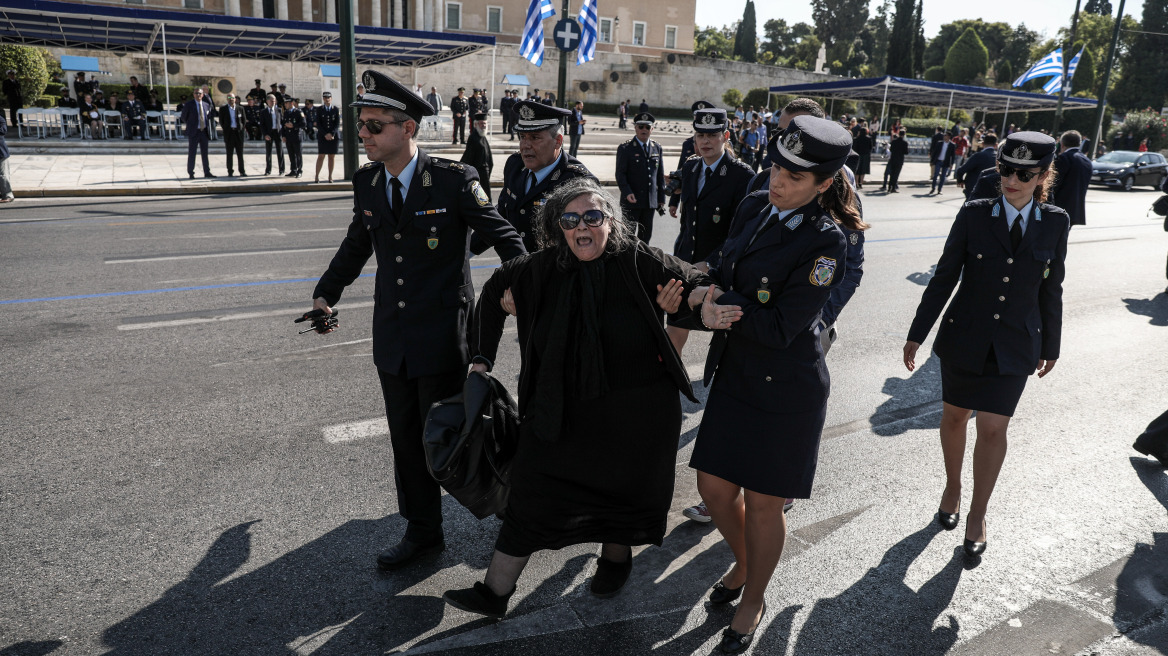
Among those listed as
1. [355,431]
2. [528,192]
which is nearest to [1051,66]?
[528,192]

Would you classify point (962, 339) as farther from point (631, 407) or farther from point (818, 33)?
point (818, 33)

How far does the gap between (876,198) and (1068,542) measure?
18.7m

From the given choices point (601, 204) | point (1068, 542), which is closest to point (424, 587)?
point (601, 204)

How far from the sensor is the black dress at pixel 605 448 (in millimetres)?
3066

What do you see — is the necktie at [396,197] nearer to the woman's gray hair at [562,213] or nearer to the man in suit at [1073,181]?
the woman's gray hair at [562,213]

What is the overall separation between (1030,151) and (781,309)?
1.76 metres

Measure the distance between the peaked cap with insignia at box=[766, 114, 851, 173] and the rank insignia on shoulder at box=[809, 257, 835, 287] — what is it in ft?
1.07

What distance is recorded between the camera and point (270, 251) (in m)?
10.5

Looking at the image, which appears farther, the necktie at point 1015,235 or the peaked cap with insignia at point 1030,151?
the necktie at point 1015,235

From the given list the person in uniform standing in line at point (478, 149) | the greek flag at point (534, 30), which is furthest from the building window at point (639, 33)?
the person in uniform standing in line at point (478, 149)

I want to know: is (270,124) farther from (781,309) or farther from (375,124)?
(781,309)

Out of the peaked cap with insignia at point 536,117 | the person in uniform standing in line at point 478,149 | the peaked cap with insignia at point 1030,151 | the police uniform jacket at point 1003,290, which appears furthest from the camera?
the person in uniform standing in line at point 478,149

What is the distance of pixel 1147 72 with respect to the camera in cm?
6781

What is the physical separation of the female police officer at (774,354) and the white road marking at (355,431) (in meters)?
2.54
